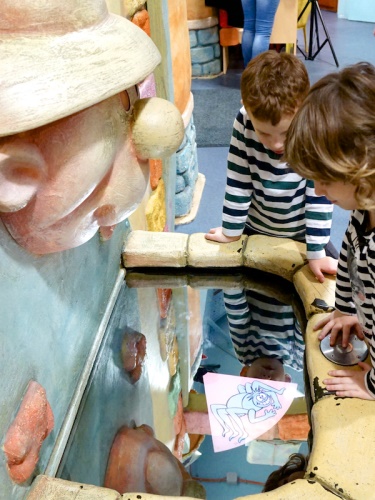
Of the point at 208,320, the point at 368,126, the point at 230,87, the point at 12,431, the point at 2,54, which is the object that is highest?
the point at 2,54

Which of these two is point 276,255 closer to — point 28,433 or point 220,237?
point 220,237

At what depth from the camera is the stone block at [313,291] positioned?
1185mm

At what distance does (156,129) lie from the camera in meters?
0.81

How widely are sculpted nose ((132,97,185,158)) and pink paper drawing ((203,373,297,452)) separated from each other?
19.4 inches

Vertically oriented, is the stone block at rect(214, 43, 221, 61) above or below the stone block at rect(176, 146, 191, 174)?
below

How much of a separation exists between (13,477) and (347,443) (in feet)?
1.61

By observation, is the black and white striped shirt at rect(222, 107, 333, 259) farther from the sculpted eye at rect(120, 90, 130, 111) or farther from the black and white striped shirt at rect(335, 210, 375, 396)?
the sculpted eye at rect(120, 90, 130, 111)

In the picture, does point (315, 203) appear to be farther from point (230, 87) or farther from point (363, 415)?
point (230, 87)

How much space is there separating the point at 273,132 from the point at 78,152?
22.8 inches

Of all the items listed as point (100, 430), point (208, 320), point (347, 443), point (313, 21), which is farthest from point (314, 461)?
point (313, 21)

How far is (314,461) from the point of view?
33.4 inches

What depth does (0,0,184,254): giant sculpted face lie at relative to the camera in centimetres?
64

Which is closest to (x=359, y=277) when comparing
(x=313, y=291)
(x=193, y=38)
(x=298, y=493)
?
(x=313, y=291)

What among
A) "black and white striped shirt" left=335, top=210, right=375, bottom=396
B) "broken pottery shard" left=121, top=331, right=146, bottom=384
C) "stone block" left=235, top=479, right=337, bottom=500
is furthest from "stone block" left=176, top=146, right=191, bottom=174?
"stone block" left=235, top=479, right=337, bottom=500
